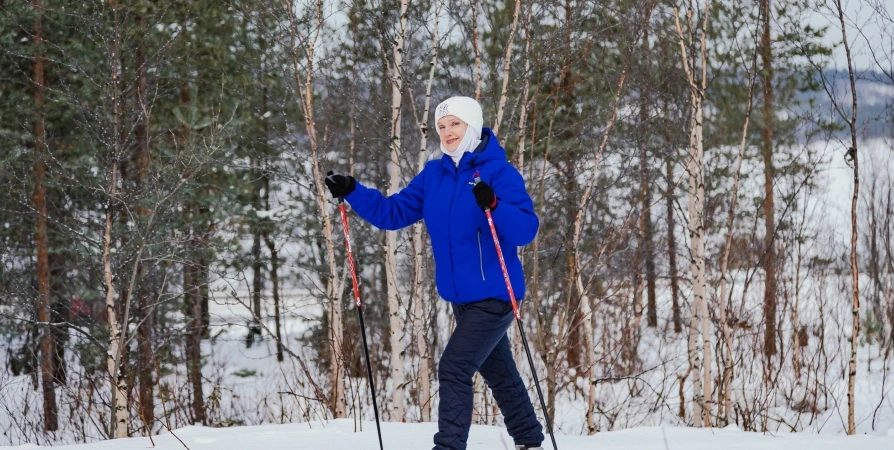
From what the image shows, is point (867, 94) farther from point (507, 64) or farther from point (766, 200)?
point (766, 200)

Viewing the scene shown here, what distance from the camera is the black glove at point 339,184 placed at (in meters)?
3.41

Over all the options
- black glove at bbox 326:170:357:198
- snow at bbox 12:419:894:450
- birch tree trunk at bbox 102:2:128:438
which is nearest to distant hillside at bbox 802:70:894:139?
snow at bbox 12:419:894:450

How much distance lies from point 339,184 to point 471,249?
0.64 m

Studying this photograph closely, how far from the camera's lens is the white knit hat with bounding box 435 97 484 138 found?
3.32 meters

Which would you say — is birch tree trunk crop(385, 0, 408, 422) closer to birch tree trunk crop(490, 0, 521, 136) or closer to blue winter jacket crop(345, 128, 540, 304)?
birch tree trunk crop(490, 0, 521, 136)

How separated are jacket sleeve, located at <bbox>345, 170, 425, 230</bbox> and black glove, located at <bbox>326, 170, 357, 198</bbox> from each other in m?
0.03

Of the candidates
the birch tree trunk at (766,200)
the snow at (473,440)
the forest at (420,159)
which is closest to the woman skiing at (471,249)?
the snow at (473,440)

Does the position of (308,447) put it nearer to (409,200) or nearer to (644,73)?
(409,200)

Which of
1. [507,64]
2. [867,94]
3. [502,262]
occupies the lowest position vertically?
[502,262]

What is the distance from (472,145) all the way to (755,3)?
4935mm

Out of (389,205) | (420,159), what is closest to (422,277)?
(420,159)

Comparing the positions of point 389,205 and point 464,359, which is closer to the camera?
point 464,359

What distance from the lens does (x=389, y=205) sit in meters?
3.51

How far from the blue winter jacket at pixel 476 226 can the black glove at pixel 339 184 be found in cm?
34
